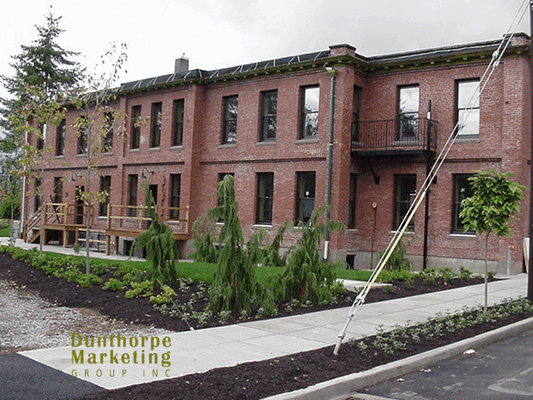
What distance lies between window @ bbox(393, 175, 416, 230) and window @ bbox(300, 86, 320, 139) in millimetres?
3772

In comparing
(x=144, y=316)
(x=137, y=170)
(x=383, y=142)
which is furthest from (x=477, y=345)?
(x=137, y=170)

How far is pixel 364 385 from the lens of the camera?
696cm

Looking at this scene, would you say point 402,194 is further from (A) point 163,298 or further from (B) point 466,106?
(A) point 163,298

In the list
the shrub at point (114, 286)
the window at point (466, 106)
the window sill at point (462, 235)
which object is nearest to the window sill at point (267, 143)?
the window at point (466, 106)

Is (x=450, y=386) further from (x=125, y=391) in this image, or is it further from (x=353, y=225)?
(x=353, y=225)

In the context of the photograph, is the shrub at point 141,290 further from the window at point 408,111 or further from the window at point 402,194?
the window at point 408,111

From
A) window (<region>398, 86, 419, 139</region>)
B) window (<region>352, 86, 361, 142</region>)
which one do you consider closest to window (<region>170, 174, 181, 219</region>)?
window (<region>352, 86, 361, 142</region>)

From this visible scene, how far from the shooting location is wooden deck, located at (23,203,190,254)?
88.3 ft

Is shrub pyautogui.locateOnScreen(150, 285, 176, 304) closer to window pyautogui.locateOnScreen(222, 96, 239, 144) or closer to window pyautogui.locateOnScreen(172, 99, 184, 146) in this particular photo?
window pyautogui.locateOnScreen(222, 96, 239, 144)

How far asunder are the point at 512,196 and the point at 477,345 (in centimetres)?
342

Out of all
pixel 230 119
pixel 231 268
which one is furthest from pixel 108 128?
pixel 230 119

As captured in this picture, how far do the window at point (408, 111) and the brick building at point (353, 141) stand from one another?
0.14 feet

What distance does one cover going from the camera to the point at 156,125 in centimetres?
2969

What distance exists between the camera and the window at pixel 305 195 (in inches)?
938
